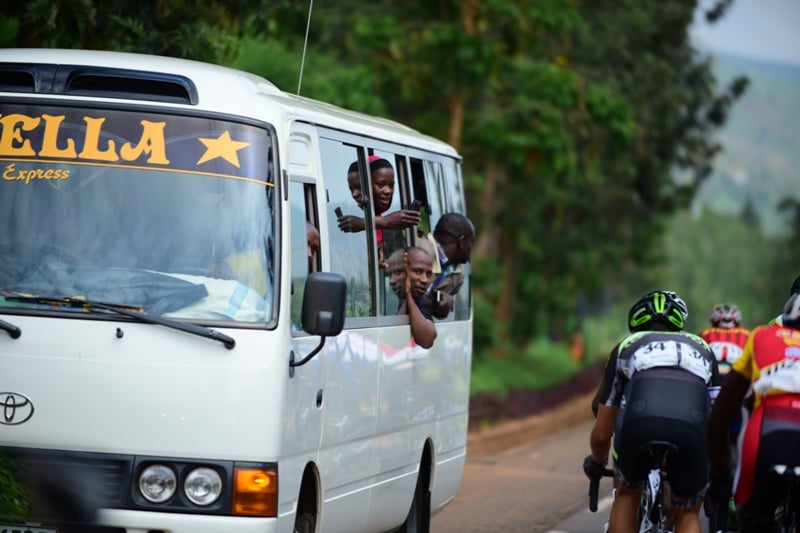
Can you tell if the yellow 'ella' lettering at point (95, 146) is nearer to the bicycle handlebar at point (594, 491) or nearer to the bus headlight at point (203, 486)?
the bus headlight at point (203, 486)

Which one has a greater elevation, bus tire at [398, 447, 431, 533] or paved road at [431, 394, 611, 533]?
bus tire at [398, 447, 431, 533]

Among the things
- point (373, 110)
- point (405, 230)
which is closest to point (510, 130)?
point (373, 110)

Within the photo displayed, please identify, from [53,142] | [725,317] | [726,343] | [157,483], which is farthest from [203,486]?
[725,317]

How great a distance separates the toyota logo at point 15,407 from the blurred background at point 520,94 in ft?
15.1

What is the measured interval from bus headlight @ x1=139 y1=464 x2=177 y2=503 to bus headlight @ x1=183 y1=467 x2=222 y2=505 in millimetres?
64

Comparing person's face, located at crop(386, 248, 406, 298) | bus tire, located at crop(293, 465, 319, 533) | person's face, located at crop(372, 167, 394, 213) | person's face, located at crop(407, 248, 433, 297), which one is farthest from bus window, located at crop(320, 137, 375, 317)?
bus tire, located at crop(293, 465, 319, 533)

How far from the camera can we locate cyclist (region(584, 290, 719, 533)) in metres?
7.65

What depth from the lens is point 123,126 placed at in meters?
7.32

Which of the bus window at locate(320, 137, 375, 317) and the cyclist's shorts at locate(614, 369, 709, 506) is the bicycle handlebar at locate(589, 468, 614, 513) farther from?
the bus window at locate(320, 137, 375, 317)

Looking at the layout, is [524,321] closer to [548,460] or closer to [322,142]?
[548,460]

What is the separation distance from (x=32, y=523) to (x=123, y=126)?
1.85m

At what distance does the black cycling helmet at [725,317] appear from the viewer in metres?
13.2

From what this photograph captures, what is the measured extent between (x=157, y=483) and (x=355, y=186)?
8.23 ft

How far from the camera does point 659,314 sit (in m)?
8.26
